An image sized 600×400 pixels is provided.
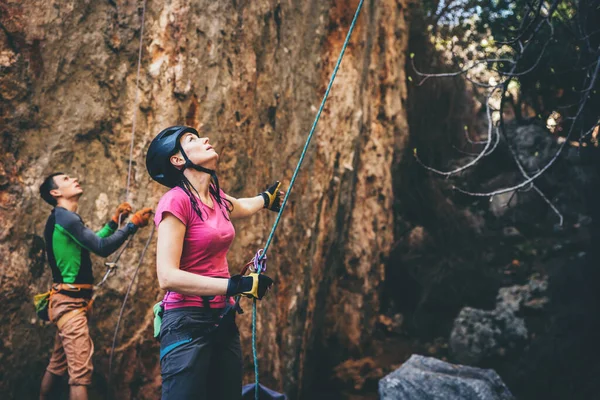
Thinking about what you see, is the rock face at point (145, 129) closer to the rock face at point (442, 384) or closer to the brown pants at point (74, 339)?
the brown pants at point (74, 339)

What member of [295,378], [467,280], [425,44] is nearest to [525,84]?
[425,44]

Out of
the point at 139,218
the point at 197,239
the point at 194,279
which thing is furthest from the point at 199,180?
the point at 139,218

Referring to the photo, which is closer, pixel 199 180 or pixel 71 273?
pixel 199 180

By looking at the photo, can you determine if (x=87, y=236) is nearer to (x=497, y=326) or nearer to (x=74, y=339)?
(x=74, y=339)

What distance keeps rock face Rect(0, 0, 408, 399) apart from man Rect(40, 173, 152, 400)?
58 centimetres

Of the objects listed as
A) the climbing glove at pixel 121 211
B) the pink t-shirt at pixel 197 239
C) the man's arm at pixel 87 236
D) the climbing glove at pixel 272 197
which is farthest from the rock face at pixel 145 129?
the pink t-shirt at pixel 197 239

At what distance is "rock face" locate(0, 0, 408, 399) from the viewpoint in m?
4.39

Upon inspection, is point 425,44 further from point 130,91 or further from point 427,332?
point 130,91

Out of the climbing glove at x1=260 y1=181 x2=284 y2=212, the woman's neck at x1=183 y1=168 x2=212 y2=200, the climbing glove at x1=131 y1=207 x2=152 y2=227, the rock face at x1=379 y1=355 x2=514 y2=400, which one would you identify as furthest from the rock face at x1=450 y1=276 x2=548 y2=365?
the woman's neck at x1=183 y1=168 x2=212 y2=200

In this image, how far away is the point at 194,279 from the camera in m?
2.35

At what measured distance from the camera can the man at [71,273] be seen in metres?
3.86

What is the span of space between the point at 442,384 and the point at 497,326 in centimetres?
262

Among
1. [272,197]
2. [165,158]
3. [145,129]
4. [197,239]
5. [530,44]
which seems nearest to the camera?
[197,239]

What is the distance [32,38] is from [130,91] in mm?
940
